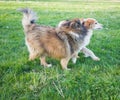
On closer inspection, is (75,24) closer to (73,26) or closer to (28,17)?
(73,26)

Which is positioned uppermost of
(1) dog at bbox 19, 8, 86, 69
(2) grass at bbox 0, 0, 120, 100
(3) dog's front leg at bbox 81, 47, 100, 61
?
(1) dog at bbox 19, 8, 86, 69

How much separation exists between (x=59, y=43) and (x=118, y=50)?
5.94 feet

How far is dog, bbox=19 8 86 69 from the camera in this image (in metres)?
5.00

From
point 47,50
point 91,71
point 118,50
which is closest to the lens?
point 91,71

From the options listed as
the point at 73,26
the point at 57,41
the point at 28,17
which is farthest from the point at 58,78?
the point at 28,17

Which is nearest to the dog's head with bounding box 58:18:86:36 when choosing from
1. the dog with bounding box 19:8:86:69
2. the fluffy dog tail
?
the dog with bounding box 19:8:86:69

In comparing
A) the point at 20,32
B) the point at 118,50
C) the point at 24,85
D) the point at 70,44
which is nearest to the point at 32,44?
the point at 70,44

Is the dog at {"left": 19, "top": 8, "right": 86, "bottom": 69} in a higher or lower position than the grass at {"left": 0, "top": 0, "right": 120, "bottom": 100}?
higher

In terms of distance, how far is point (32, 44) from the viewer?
509cm

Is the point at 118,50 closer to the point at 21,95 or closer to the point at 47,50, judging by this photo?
the point at 47,50

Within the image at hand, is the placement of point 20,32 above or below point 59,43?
below

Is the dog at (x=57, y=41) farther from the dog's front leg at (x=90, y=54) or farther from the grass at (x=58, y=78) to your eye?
the dog's front leg at (x=90, y=54)

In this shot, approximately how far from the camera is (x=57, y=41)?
4.98m

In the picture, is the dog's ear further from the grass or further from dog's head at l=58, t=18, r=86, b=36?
the grass
